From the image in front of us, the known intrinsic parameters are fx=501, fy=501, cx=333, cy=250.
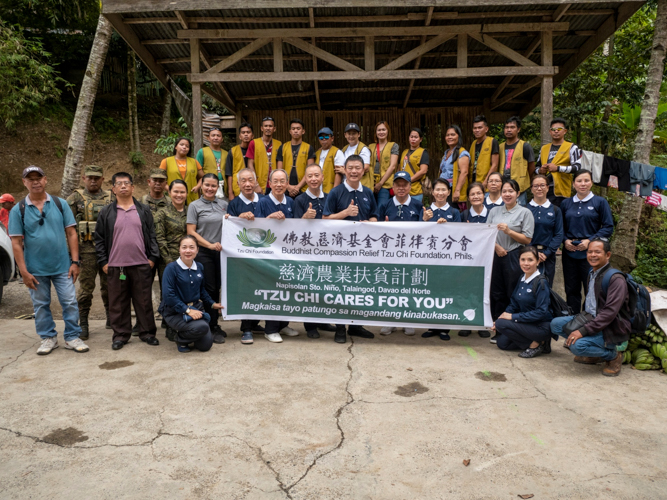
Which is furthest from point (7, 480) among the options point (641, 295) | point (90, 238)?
point (641, 295)

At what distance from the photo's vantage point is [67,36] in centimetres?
1831

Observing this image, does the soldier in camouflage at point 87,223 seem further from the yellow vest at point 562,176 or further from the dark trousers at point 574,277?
the yellow vest at point 562,176

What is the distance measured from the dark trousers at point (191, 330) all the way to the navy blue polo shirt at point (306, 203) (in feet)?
5.04

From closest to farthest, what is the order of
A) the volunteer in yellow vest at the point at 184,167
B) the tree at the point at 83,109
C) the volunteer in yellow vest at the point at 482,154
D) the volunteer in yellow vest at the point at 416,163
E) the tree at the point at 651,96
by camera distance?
the volunteer in yellow vest at the point at 184,167, the volunteer in yellow vest at the point at 482,154, the volunteer in yellow vest at the point at 416,163, the tree at the point at 651,96, the tree at the point at 83,109

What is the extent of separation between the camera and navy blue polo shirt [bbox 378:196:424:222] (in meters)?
5.49

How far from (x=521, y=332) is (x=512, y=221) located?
44.4 inches

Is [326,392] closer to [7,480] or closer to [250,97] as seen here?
[7,480]

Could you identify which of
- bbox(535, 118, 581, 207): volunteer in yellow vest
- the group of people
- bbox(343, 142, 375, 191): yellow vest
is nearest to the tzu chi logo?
the group of people

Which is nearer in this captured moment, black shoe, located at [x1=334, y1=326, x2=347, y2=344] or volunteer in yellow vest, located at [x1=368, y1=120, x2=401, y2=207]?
black shoe, located at [x1=334, y1=326, x2=347, y2=344]

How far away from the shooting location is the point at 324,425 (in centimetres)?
342

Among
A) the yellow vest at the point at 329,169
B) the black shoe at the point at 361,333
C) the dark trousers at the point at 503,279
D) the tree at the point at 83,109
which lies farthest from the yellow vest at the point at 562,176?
the tree at the point at 83,109

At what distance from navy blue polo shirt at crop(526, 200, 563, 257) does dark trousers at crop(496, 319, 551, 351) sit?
0.92 m

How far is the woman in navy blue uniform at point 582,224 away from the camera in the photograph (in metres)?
5.26

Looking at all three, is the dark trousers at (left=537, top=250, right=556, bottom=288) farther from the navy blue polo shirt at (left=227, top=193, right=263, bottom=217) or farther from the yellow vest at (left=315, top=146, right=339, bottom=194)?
the navy blue polo shirt at (left=227, top=193, right=263, bottom=217)
